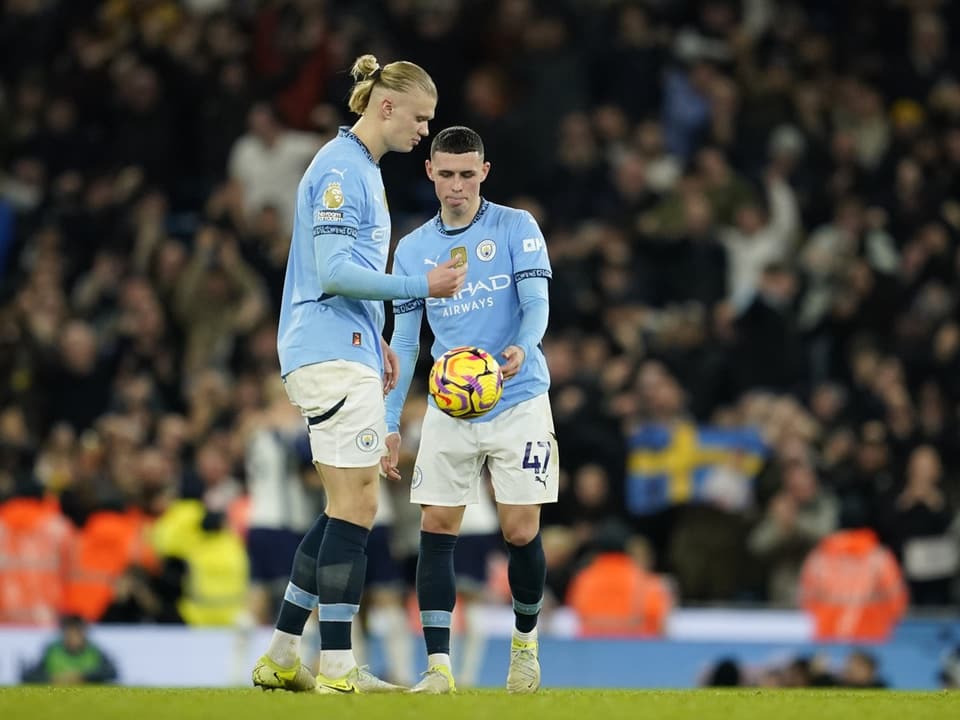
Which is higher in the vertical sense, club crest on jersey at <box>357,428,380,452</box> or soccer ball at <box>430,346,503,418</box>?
soccer ball at <box>430,346,503,418</box>

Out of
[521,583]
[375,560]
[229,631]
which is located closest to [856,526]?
[375,560]

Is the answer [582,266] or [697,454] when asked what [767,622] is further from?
[582,266]

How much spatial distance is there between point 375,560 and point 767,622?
9.76ft

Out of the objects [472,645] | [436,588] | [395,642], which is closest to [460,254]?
[436,588]

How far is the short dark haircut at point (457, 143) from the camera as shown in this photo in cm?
862

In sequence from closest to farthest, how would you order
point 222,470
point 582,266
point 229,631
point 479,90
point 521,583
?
point 521,583 → point 229,631 → point 222,470 → point 582,266 → point 479,90

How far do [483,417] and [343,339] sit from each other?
90 centimetres

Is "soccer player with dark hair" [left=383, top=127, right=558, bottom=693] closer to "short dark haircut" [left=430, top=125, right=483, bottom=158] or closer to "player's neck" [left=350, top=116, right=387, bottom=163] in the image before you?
"short dark haircut" [left=430, top=125, right=483, bottom=158]

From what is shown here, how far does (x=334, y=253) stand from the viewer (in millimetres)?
8023

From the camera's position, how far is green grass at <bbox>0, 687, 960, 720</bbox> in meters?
7.14

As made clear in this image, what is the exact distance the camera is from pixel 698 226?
1775cm

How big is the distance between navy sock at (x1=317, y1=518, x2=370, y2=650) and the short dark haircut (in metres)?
1.76

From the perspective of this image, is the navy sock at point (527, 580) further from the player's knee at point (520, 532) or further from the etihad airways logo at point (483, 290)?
the etihad airways logo at point (483, 290)

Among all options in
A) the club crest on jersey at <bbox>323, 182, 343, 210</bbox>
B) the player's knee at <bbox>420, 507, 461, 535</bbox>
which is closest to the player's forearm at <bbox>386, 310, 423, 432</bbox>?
the player's knee at <bbox>420, 507, 461, 535</bbox>
